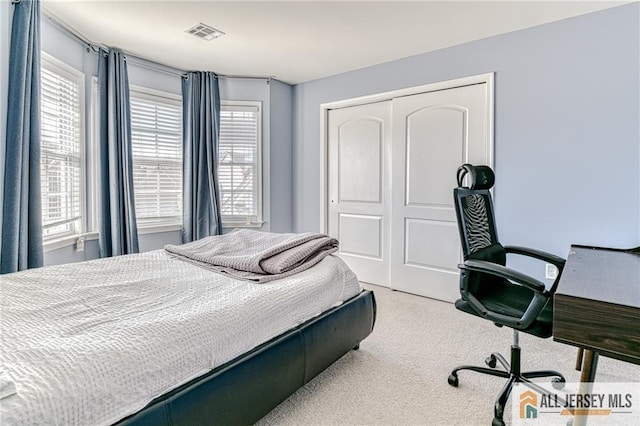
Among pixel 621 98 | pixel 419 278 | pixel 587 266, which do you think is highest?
pixel 621 98

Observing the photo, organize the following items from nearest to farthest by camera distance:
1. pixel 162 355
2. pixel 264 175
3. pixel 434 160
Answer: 1. pixel 162 355
2. pixel 434 160
3. pixel 264 175

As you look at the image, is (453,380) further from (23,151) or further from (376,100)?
(23,151)

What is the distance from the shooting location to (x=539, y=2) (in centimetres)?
251

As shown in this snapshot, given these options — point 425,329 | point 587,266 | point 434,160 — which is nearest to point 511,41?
point 434,160

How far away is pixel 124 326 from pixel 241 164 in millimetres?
3285

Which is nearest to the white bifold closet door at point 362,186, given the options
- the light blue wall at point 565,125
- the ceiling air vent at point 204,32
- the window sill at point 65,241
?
the light blue wall at point 565,125

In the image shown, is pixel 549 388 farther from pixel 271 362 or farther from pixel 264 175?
pixel 264 175

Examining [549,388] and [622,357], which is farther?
[549,388]

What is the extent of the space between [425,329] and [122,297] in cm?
214

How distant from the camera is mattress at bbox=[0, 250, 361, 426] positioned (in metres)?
0.94

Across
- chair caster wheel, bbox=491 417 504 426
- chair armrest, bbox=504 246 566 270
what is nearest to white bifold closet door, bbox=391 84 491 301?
chair armrest, bbox=504 246 566 270

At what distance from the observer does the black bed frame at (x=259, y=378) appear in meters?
1.18

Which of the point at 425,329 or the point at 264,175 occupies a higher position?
the point at 264,175

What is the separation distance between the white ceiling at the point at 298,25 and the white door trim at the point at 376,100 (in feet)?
1.10
